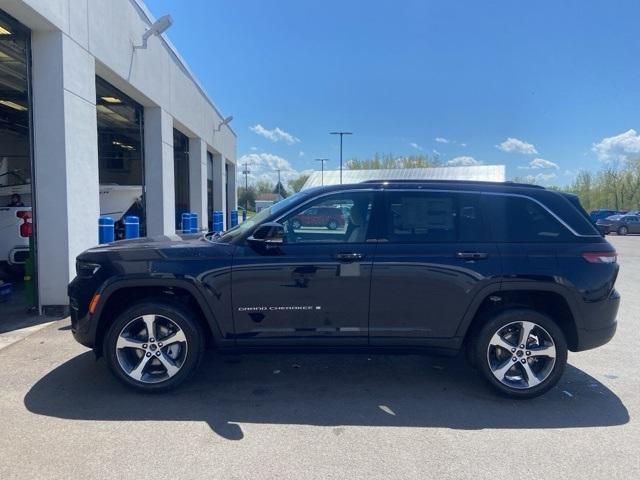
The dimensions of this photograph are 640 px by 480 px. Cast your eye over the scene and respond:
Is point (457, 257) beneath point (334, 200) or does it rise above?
beneath

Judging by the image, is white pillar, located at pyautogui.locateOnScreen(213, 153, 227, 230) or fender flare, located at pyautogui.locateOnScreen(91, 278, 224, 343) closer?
fender flare, located at pyautogui.locateOnScreen(91, 278, 224, 343)

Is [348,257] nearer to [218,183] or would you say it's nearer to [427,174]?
[218,183]

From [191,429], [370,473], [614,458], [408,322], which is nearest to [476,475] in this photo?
[370,473]

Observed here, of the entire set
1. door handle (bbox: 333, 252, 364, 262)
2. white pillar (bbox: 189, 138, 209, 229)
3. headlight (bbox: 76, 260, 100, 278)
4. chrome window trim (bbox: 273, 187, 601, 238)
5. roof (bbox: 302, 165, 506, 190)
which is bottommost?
headlight (bbox: 76, 260, 100, 278)

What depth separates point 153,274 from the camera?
3.97m

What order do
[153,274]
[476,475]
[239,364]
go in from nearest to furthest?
[476,475] → [153,274] → [239,364]

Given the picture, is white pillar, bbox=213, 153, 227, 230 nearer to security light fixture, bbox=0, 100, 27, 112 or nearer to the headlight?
security light fixture, bbox=0, 100, 27, 112

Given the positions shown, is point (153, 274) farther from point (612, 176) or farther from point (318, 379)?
point (612, 176)

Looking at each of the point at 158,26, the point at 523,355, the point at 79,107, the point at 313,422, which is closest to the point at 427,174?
the point at 158,26

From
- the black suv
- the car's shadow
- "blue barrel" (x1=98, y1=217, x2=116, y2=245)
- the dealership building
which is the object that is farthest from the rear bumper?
"blue barrel" (x1=98, y1=217, x2=116, y2=245)

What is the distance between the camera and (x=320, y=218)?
4.23 metres

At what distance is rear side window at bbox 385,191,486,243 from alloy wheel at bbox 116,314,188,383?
2.04 metres

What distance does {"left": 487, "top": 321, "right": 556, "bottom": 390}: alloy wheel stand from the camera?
4.06m

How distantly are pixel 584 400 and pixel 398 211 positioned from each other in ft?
7.52
